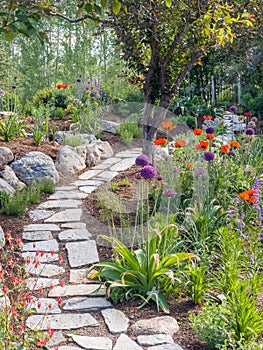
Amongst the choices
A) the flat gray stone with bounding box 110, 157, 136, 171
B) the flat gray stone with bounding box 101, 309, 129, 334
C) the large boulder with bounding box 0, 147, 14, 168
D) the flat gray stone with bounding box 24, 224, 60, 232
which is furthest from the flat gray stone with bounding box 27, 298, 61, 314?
the flat gray stone with bounding box 110, 157, 136, 171

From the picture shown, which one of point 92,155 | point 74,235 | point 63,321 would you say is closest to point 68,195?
point 74,235

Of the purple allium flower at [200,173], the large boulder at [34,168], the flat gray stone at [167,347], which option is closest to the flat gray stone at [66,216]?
the large boulder at [34,168]

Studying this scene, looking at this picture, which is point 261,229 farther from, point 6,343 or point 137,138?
point 137,138

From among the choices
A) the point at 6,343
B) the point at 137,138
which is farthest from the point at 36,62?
the point at 6,343

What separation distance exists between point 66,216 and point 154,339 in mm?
2208

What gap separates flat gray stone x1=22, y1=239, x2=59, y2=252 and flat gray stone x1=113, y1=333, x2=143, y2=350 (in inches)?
54.5

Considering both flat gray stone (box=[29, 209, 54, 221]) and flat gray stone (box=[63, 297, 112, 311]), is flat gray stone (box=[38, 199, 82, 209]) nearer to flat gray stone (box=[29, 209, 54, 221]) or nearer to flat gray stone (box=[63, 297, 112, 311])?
flat gray stone (box=[29, 209, 54, 221])

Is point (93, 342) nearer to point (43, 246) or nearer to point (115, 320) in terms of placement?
point (115, 320)

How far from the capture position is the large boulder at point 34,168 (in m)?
5.39

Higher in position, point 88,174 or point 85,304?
point 88,174

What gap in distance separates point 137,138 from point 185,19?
3.03 metres

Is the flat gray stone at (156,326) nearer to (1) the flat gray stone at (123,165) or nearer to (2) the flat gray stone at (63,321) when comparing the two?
(2) the flat gray stone at (63,321)

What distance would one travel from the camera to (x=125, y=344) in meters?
2.69

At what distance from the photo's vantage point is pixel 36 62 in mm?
11852
